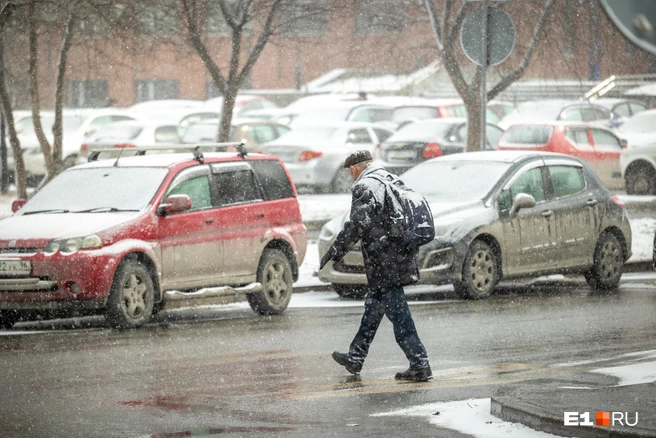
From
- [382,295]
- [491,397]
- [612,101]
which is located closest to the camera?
[491,397]

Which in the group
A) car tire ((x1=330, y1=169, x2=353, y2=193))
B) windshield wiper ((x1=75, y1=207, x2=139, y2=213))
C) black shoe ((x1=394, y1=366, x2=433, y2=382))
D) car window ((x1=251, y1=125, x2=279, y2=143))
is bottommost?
black shoe ((x1=394, y1=366, x2=433, y2=382))

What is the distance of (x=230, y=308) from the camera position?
1505cm

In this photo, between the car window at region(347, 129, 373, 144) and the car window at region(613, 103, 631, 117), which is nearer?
the car window at region(347, 129, 373, 144)

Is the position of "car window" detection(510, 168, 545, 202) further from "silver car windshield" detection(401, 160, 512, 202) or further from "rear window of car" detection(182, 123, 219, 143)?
"rear window of car" detection(182, 123, 219, 143)

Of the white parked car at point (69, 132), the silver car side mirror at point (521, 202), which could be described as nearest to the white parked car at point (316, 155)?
the white parked car at point (69, 132)

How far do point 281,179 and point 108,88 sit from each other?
145ft

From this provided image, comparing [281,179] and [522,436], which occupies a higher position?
[281,179]

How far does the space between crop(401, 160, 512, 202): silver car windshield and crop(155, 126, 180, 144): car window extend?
1652 centimetres

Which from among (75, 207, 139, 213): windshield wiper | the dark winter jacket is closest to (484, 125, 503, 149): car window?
(75, 207, 139, 213): windshield wiper

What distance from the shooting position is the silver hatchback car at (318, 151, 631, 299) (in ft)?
49.1

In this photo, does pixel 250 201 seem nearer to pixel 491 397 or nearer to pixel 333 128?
pixel 491 397

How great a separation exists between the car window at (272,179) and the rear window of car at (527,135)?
1357cm

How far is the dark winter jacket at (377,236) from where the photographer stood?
948 centimetres

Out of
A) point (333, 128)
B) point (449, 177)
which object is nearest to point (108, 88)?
point (333, 128)
